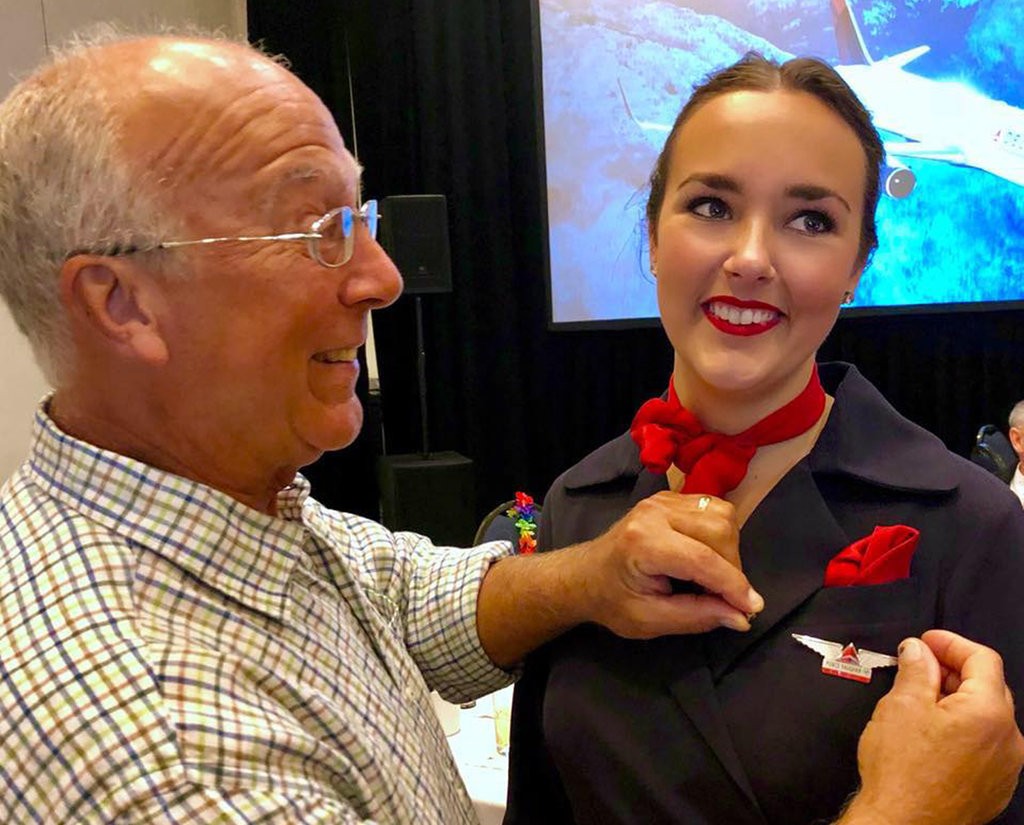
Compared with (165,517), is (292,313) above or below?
above

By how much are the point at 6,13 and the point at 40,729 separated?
158 inches

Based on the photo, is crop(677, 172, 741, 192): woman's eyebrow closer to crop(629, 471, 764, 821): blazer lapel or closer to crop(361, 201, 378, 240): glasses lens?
crop(361, 201, 378, 240): glasses lens

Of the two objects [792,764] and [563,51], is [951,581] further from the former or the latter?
[563,51]

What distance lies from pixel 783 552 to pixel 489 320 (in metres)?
3.70

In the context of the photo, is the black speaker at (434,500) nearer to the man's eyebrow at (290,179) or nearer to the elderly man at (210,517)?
the elderly man at (210,517)

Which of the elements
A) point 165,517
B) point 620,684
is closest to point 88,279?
point 165,517

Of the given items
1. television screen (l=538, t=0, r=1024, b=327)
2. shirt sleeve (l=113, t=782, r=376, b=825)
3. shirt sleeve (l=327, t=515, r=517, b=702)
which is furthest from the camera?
television screen (l=538, t=0, r=1024, b=327)

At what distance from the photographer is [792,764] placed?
1.08 metres

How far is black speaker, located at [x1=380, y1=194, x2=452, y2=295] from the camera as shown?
4000 mm

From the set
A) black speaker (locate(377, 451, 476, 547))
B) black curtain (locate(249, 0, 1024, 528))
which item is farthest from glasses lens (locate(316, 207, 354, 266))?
black curtain (locate(249, 0, 1024, 528))

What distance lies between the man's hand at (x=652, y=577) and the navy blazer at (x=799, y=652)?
48 millimetres

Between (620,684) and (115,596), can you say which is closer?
(115,596)

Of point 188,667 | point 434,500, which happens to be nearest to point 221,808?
point 188,667

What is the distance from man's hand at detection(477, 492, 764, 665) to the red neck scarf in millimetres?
44
